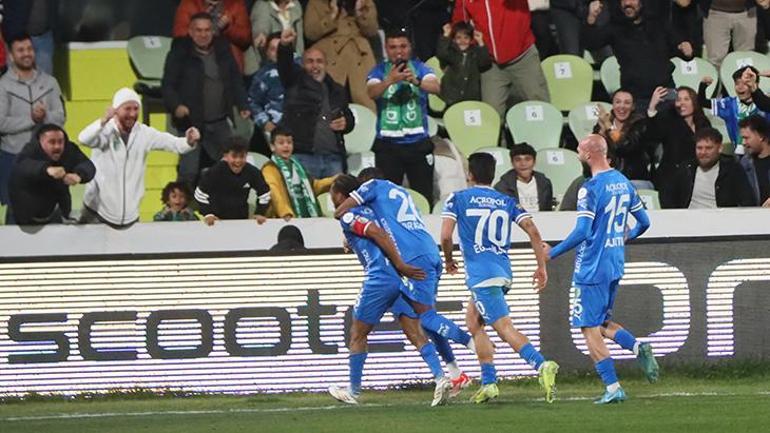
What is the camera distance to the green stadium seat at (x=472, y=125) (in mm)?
18781

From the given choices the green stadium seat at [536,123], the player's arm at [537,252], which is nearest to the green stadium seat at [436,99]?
the green stadium seat at [536,123]

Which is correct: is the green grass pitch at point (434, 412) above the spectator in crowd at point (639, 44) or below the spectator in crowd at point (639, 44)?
below

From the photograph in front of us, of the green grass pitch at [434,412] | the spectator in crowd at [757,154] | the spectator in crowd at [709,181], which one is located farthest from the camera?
the spectator in crowd at [757,154]

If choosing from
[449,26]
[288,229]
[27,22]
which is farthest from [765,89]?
[27,22]

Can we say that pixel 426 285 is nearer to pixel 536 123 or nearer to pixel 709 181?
pixel 709 181

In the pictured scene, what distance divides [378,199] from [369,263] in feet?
1.64

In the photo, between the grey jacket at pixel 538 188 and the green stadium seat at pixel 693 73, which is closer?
the grey jacket at pixel 538 188

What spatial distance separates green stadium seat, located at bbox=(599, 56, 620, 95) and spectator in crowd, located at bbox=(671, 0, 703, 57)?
896 millimetres

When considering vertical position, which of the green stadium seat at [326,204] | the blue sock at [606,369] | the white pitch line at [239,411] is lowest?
the white pitch line at [239,411]

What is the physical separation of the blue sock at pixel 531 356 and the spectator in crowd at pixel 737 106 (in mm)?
6000

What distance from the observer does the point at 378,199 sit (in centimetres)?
1326

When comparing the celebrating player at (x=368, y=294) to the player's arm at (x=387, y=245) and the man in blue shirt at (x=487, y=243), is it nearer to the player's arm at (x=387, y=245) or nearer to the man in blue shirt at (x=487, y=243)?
the player's arm at (x=387, y=245)

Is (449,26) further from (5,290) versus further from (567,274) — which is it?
(5,290)

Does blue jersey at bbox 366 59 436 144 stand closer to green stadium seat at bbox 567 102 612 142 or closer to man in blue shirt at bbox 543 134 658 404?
green stadium seat at bbox 567 102 612 142
